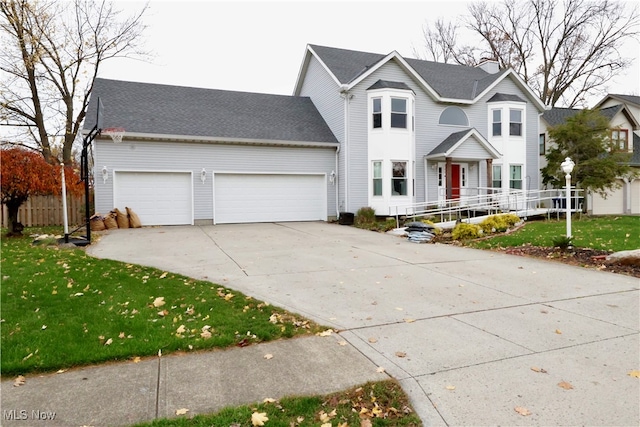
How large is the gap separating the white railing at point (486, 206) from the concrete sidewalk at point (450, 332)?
734 cm

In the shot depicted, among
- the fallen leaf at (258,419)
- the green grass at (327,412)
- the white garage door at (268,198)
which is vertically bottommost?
the green grass at (327,412)

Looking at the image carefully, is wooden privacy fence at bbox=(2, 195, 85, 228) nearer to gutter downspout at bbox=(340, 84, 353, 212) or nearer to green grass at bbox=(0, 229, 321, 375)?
green grass at bbox=(0, 229, 321, 375)

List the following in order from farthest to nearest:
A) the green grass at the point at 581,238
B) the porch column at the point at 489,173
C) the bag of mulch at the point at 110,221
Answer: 1. the porch column at the point at 489,173
2. the bag of mulch at the point at 110,221
3. the green grass at the point at 581,238

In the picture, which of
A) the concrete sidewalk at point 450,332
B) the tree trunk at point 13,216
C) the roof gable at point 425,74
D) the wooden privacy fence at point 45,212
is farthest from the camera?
the roof gable at point 425,74

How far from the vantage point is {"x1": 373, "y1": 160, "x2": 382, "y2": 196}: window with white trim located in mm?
17609

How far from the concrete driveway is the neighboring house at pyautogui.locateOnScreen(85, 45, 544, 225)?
589 cm

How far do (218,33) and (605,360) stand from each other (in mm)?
16873

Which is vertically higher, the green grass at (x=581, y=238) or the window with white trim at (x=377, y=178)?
the window with white trim at (x=377, y=178)

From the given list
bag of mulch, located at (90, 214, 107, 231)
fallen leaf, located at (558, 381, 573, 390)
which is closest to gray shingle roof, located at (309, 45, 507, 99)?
bag of mulch, located at (90, 214, 107, 231)

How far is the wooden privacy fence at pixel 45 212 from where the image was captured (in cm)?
1565

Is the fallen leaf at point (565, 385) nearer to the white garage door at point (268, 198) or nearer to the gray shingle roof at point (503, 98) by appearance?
the white garage door at point (268, 198)

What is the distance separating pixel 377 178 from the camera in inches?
696

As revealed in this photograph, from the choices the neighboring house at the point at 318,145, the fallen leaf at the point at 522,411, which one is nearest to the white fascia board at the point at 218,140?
the neighboring house at the point at 318,145

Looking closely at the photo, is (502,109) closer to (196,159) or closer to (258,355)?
(196,159)
